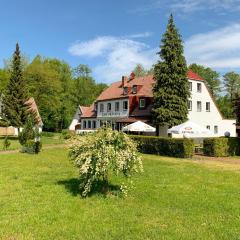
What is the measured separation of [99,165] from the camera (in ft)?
37.9

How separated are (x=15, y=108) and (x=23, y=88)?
10.3ft

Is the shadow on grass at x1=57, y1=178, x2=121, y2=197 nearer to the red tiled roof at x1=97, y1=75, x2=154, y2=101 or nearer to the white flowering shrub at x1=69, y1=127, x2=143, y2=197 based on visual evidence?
the white flowering shrub at x1=69, y1=127, x2=143, y2=197

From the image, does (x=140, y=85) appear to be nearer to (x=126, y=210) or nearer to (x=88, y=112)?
(x=88, y=112)

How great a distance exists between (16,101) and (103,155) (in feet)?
140

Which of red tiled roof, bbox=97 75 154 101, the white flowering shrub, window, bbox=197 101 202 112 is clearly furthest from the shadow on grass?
window, bbox=197 101 202 112

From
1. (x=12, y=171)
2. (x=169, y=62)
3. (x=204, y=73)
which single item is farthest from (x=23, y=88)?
(x=204, y=73)

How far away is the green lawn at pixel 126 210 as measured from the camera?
27.5 feet

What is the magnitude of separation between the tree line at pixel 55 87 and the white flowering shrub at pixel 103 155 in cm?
5381

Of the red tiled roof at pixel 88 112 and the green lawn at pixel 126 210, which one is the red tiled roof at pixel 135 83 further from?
the green lawn at pixel 126 210

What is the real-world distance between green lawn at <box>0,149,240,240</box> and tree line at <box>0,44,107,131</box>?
5229cm

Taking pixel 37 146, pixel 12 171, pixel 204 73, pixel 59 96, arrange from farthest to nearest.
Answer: pixel 204 73, pixel 59 96, pixel 37 146, pixel 12 171

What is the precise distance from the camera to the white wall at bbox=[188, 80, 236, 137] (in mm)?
52312

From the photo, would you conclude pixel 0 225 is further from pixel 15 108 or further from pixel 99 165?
pixel 15 108

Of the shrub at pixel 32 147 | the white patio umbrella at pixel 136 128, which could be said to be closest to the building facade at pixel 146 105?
the white patio umbrella at pixel 136 128
